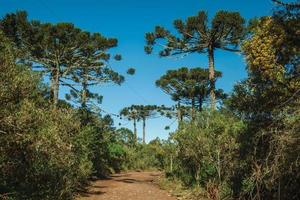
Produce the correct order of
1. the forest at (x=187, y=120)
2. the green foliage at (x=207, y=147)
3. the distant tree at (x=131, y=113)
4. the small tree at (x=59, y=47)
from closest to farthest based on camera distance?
the forest at (x=187, y=120) → the green foliage at (x=207, y=147) → the small tree at (x=59, y=47) → the distant tree at (x=131, y=113)

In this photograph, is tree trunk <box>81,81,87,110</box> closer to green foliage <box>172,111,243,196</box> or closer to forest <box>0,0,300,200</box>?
forest <box>0,0,300,200</box>

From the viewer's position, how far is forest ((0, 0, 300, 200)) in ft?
28.2

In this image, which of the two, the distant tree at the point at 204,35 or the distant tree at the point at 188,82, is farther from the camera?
the distant tree at the point at 188,82

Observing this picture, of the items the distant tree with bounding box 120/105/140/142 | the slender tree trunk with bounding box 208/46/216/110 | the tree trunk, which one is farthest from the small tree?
the distant tree with bounding box 120/105/140/142

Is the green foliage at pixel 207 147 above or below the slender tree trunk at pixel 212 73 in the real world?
below

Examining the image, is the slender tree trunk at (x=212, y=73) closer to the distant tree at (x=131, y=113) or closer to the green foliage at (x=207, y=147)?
the green foliage at (x=207, y=147)

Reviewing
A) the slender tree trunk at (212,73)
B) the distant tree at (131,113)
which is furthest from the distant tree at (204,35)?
the distant tree at (131,113)

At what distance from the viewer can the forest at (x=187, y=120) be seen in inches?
339

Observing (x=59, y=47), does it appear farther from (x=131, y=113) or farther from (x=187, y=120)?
(x=131, y=113)

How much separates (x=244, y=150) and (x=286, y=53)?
2.83 metres

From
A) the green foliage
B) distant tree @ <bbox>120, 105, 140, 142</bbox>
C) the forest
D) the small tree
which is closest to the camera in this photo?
the forest

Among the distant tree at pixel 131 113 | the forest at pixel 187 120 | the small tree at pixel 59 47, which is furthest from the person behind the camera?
the distant tree at pixel 131 113

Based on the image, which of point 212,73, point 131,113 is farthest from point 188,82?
point 131,113

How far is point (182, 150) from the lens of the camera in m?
17.7
